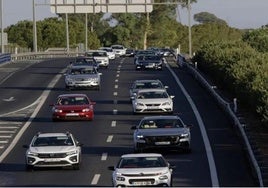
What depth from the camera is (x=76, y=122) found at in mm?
45250

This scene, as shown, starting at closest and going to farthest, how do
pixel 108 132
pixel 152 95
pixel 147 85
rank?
pixel 108 132 → pixel 152 95 → pixel 147 85

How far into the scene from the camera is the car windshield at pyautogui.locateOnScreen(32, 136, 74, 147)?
3131cm

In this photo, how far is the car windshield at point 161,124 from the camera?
3425 cm

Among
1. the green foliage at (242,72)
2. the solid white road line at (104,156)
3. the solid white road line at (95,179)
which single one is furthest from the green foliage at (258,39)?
the solid white road line at (95,179)

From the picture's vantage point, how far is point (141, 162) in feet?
82.5

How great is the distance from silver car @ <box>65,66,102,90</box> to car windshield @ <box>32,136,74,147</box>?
2873cm

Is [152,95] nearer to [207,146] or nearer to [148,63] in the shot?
[207,146]

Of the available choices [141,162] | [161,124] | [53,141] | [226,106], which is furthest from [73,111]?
[141,162]

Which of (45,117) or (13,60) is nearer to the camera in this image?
(45,117)

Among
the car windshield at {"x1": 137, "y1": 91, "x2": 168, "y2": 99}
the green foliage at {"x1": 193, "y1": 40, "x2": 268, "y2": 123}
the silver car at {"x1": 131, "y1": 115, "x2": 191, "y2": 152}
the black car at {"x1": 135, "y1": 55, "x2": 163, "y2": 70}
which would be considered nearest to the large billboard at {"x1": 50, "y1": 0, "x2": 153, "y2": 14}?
the black car at {"x1": 135, "y1": 55, "x2": 163, "y2": 70}

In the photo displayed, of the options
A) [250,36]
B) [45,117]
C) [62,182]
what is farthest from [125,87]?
[250,36]

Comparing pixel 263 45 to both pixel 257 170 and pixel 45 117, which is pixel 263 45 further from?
pixel 257 170

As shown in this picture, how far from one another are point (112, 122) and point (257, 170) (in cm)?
1899

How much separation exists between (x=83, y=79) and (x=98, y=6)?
150 feet
